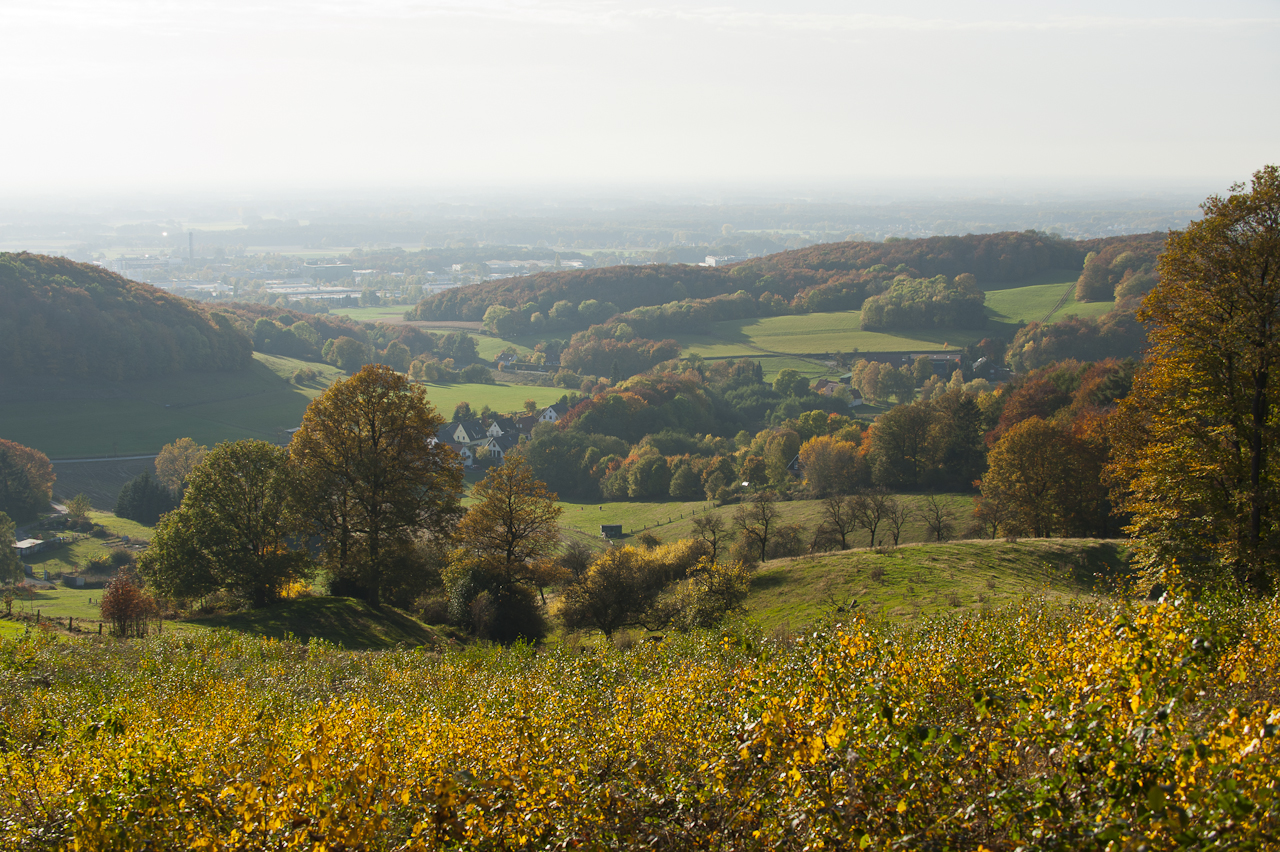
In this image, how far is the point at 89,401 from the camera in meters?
111

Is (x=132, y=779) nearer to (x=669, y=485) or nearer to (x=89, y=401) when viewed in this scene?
(x=669, y=485)

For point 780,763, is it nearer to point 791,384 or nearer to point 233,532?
point 233,532

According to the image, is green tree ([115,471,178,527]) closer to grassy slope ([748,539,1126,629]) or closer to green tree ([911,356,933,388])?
grassy slope ([748,539,1126,629])

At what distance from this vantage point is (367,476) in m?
34.0

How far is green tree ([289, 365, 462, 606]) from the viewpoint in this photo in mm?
33594

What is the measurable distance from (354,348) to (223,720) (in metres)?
153

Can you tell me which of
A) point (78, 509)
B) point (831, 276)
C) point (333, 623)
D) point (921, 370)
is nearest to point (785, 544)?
point (333, 623)

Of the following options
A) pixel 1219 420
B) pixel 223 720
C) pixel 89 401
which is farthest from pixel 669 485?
pixel 89 401

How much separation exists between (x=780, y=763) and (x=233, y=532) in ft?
98.7

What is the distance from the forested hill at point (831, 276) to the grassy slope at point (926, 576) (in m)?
142

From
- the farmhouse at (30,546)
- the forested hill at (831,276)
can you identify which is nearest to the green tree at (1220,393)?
the farmhouse at (30,546)

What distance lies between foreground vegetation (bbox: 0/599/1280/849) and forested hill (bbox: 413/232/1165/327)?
16663 cm

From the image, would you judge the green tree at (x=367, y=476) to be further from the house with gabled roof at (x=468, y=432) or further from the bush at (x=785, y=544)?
the house with gabled roof at (x=468, y=432)

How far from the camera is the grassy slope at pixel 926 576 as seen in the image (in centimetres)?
2664
